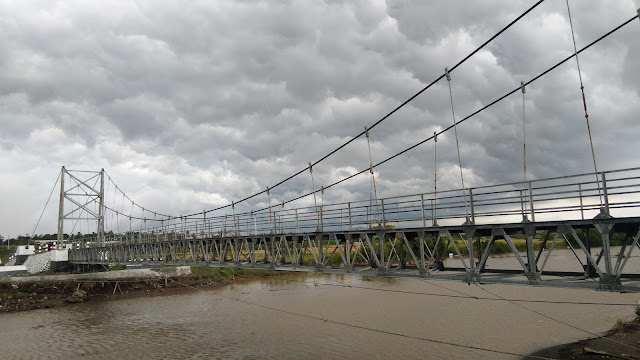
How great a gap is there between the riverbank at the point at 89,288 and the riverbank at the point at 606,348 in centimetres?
4102

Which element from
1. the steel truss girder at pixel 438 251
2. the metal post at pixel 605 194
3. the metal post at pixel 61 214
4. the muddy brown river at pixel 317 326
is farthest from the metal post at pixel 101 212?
the metal post at pixel 605 194

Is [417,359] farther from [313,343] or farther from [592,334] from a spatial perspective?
[592,334]

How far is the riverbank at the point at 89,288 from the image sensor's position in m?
40.6

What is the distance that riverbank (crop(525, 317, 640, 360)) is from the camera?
17.3m

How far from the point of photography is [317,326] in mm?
27938

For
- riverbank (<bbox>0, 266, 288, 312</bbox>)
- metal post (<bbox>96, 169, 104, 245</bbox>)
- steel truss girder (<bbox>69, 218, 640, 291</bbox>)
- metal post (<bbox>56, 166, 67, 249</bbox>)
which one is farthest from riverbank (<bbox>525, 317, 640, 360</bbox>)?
metal post (<bbox>56, 166, 67, 249</bbox>)

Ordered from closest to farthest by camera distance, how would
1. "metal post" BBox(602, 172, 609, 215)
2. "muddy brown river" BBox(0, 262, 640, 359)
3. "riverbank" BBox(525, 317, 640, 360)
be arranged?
"metal post" BBox(602, 172, 609, 215), "riverbank" BBox(525, 317, 640, 360), "muddy brown river" BBox(0, 262, 640, 359)

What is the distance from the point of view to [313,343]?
77.5 ft

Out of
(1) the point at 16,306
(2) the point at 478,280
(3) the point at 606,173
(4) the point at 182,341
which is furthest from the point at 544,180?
(1) the point at 16,306

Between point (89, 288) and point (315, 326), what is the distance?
3137cm

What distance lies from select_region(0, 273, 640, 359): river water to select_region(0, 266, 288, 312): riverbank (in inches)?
112

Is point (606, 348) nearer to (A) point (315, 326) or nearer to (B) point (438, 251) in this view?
(B) point (438, 251)

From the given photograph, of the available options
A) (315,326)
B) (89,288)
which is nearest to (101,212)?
(89,288)

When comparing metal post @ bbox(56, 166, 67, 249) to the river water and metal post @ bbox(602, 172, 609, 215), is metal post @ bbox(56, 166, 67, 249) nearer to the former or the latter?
the river water
